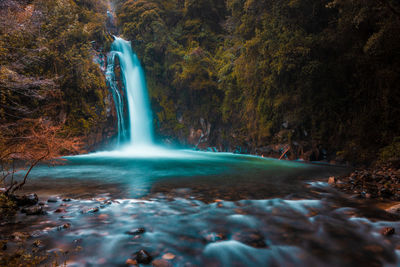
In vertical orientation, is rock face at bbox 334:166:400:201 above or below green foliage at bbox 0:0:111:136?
below

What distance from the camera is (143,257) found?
91.4 inches

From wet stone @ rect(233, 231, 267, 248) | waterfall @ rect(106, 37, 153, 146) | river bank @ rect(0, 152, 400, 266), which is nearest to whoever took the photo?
river bank @ rect(0, 152, 400, 266)

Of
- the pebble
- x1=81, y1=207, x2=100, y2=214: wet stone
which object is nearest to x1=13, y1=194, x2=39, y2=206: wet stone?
x1=81, y1=207, x2=100, y2=214: wet stone

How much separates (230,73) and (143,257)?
1595 cm

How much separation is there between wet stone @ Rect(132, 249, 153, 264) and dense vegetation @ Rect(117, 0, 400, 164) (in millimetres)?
9453

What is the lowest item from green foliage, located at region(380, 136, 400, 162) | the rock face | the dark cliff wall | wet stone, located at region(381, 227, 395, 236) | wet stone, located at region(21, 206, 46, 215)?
wet stone, located at region(21, 206, 46, 215)

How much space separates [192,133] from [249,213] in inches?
647

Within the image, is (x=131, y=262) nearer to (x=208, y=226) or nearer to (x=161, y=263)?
(x=161, y=263)

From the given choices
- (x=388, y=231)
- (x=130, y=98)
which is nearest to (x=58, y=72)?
(x=130, y=98)

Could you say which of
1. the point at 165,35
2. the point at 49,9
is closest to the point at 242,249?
the point at 49,9

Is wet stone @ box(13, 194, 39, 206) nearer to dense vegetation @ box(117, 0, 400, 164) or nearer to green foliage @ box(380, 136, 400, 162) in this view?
green foliage @ box(380, 136, 400, 162)

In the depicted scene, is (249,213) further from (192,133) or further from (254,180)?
(192,133)

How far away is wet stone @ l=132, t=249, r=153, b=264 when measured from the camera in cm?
231

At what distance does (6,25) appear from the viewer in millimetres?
7094
